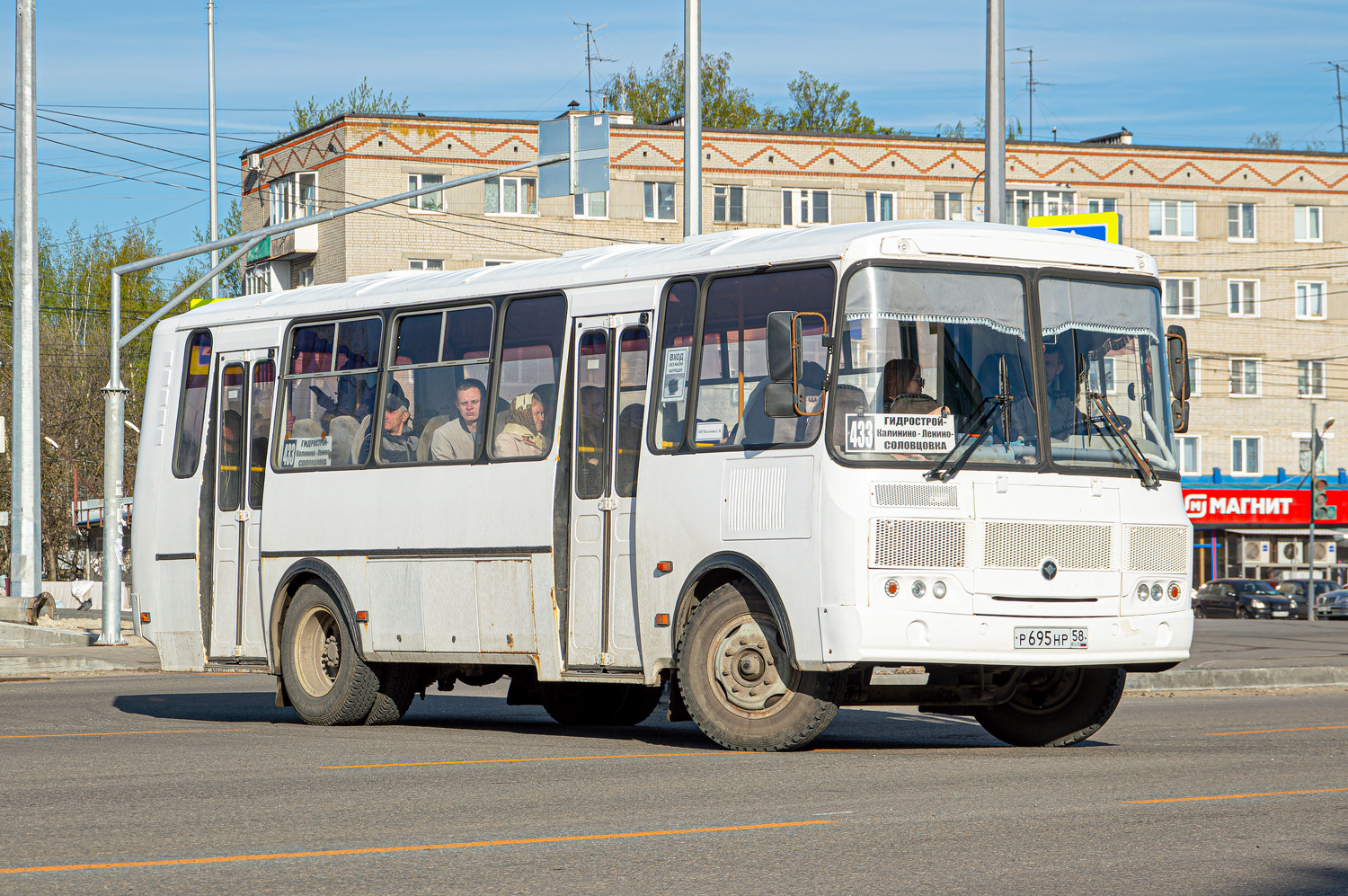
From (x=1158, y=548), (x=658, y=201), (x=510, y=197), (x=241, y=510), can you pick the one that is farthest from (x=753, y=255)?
(x=658, y=201)

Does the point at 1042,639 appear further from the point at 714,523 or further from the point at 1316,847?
the point at 1316,847

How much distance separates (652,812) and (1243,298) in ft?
208

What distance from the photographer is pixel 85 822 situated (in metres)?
8.35

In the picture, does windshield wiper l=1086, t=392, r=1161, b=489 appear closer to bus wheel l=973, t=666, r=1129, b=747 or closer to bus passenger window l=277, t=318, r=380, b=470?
bus wheel l=973, t=666, r=1129, b=747

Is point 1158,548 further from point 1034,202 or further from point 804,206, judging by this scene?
point 1034,202

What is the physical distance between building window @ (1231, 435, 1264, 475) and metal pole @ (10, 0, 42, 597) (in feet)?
155

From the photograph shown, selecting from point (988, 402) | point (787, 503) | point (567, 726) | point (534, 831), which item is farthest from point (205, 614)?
point (534, 831)

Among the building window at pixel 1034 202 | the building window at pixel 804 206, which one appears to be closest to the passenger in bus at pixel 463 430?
the building window at pixel 804 206

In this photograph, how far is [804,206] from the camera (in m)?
63.3

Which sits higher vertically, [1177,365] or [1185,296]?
[1185,296]

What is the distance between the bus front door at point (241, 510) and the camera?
15.2m

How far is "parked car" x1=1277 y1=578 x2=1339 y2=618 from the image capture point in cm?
5650

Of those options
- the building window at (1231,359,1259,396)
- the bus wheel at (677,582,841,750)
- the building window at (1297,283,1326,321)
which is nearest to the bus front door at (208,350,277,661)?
the bus wheel at (677,582,841,750)

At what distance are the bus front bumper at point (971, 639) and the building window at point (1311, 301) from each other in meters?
60.7
